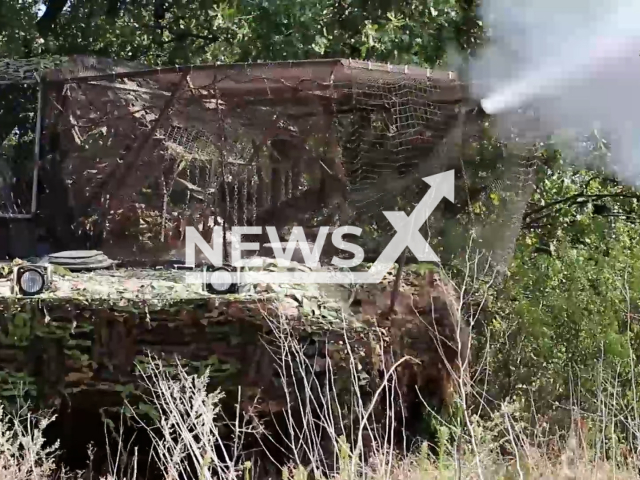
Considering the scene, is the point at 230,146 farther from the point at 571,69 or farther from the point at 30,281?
the point at 571,69

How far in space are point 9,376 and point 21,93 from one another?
3.20 metres

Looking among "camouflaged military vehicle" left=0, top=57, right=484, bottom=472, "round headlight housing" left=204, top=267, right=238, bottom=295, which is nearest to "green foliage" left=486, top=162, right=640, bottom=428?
"camouflaged military vehicle" left=0, top=57, right=484, bottom=472

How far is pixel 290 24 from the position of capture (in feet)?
22.1

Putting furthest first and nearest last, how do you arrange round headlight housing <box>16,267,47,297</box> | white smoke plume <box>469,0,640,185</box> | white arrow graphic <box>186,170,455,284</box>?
white arrow graphic <box>186,170,455,284</box>
white smoke plume <box>469,0,640,185</box>
round headlight housing <box>16,267,47,297</box>

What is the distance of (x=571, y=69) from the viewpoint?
461cm

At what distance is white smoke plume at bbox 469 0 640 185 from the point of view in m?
4.43

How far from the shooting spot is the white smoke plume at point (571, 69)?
4434mm

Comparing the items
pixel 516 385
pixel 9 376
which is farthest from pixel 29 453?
pixel 516 385

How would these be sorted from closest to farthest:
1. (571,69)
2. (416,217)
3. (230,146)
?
(571,69) → (416,217) → (230,146)

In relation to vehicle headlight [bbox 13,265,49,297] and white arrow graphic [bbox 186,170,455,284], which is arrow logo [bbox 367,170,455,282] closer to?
white arrow graphic [bbox 186,170,455,284]

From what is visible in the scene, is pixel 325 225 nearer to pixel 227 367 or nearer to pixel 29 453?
pixel 227 367

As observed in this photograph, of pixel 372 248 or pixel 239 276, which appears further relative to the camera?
pixel 372 248

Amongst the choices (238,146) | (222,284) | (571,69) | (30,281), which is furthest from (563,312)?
(30,281)

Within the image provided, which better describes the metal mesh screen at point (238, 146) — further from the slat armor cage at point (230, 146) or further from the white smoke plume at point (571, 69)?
the white smoke plume at point (571, 69)
